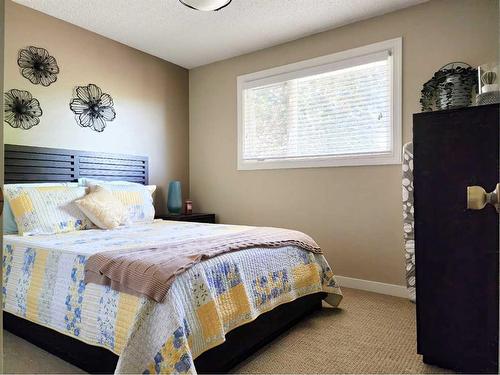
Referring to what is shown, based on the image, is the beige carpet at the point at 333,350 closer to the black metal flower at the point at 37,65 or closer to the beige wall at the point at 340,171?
the beige wall at the point at 340,171

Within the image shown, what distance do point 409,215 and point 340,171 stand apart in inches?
31.3

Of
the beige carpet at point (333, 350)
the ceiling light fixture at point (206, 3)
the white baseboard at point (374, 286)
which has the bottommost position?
the beige carpet at point (333, 350)

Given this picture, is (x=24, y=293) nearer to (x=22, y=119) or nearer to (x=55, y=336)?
(x=55, y=336)

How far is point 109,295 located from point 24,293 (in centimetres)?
82

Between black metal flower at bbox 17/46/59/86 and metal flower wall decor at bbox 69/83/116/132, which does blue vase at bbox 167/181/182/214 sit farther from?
black metal flower at bbox 17/46/59/86

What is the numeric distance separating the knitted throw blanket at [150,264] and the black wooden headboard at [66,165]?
67.4 inches

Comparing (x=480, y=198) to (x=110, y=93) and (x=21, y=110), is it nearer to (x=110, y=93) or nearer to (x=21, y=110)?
(x=21, y=110)

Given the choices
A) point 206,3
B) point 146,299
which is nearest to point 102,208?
→ point 146,299

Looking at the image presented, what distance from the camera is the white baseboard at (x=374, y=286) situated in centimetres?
304

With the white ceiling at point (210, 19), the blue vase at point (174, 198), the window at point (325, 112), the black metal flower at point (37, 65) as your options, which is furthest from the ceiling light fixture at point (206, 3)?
the blue vase at point (174, 198)

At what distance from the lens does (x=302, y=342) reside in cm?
213

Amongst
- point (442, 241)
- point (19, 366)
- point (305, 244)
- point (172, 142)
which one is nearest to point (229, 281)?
point (305, 244)

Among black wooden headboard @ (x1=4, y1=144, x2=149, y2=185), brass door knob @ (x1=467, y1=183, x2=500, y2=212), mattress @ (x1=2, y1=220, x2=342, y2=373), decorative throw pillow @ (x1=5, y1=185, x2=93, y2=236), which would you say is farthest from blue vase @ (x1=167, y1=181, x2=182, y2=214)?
brass door knob @ (x1=467, y1=183, x2=500, y2=212)

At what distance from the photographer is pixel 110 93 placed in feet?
11.9
